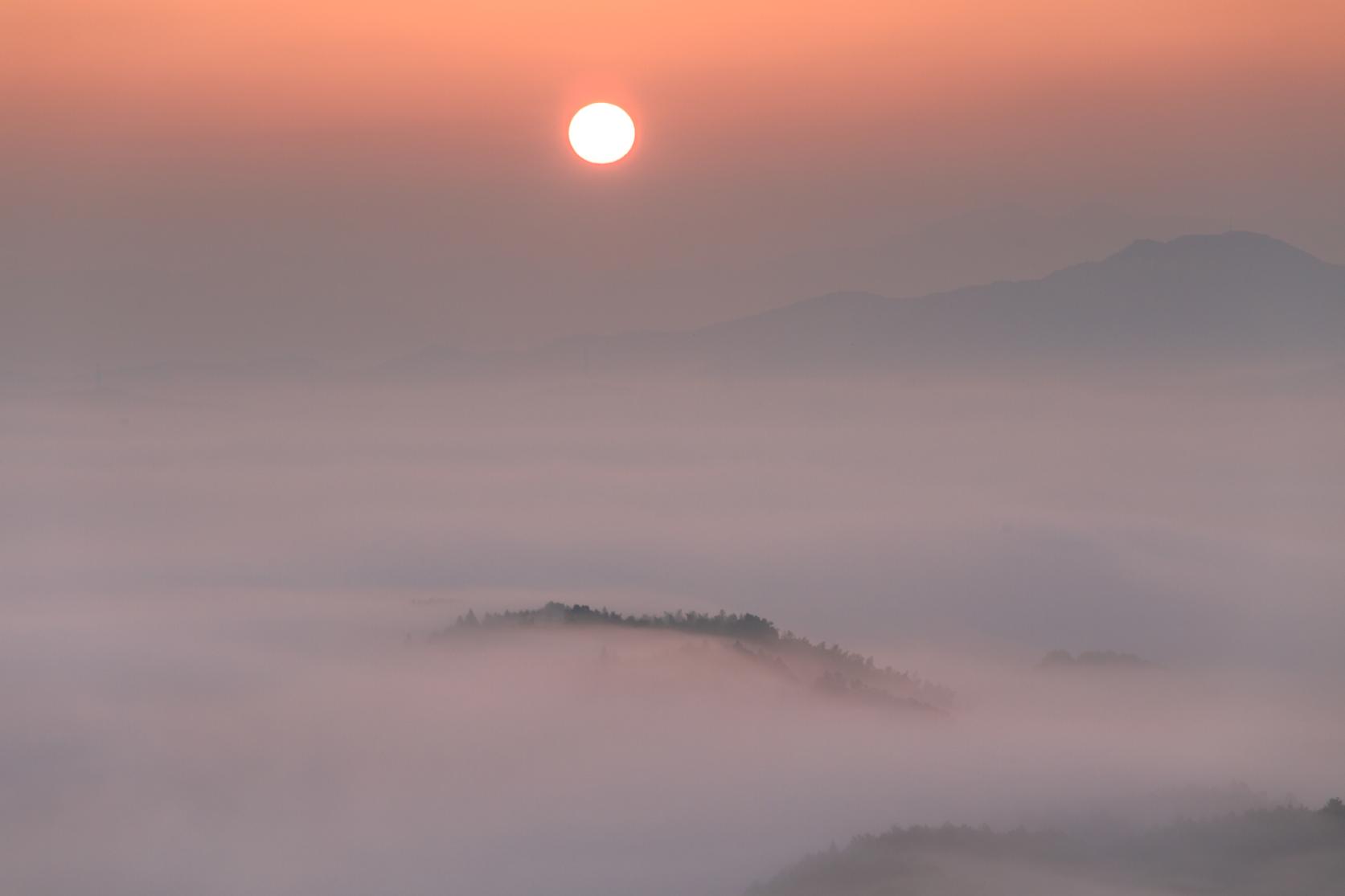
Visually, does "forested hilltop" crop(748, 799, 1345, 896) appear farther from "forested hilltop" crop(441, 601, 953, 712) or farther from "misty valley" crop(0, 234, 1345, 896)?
"forested hilltop" crop(441, 601, 953, 712)

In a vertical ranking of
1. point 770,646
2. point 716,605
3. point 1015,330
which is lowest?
point 770,646

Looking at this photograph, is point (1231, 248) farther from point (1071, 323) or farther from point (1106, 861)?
point (1106, 861)

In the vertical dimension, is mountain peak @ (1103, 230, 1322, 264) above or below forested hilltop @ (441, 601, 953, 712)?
above

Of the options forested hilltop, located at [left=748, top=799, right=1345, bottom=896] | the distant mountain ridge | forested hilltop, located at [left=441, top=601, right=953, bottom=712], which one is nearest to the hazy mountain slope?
the distant mountain ridge

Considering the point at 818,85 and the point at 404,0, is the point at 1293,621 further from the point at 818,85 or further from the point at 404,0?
the point at 404,0

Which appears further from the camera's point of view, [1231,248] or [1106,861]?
[1231,248]

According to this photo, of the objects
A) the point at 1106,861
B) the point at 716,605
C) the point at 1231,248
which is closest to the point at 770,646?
the point at 716,605
